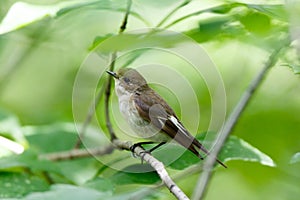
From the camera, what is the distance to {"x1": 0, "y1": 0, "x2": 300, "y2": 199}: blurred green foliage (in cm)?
187

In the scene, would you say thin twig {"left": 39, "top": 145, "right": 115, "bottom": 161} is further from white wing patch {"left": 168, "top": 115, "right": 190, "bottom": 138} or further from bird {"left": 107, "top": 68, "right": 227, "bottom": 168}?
white wing patch {"left": 168, "top": 115, "right": 190, "bottom": 138}

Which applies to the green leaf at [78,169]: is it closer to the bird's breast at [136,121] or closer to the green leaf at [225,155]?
the bird's breast at [136,121]

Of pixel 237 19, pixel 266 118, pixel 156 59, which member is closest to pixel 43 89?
pixel 156 59

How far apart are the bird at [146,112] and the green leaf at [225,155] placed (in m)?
0.05

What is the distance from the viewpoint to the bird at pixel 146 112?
7.23 feet

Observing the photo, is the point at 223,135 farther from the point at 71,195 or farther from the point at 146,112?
the point at 71,195

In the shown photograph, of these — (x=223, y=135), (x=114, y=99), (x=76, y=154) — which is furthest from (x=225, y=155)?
(x=114, y=99)

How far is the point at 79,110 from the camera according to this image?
11.3 ft

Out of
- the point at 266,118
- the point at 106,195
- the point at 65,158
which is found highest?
the point at 266,118

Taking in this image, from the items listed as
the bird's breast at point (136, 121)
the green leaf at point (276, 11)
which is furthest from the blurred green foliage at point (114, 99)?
the bird's breast at point (136, 121)

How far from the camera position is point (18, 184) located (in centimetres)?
208

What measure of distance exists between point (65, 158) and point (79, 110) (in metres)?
0.81

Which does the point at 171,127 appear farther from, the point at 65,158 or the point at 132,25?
the point at 65,158

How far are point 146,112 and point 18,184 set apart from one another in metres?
0.56
